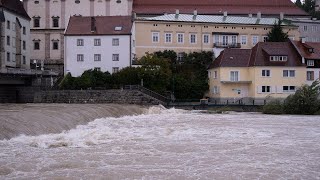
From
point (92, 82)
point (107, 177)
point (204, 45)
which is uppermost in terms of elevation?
point (204, 45)

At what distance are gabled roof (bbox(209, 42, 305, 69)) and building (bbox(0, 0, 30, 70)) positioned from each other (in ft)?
91.9

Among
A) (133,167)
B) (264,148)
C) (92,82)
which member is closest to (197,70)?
(92,82)

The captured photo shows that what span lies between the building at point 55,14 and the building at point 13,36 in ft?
27.8

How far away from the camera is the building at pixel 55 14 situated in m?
79.4

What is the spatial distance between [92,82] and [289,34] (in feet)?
106

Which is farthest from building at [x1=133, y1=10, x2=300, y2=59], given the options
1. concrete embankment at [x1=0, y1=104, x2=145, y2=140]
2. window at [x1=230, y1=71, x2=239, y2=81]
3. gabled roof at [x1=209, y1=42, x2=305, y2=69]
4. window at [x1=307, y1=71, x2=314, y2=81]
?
concrete embankment at [x1=0, y1=104, x2=145, y2=140]

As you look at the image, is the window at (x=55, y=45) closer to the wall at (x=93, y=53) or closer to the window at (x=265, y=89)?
the wall at (x=93, y=53)

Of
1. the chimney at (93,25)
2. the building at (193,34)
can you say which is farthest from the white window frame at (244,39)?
the chimney at (93,25)

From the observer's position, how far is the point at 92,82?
57.8 m

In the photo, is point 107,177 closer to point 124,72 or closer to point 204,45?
point 124,72

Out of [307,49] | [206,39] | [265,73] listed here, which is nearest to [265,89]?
[265,73]

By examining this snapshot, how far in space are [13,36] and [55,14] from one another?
52.5ft

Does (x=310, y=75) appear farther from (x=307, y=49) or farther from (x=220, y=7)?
(x=220, y=7)

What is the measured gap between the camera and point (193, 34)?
222 feet
